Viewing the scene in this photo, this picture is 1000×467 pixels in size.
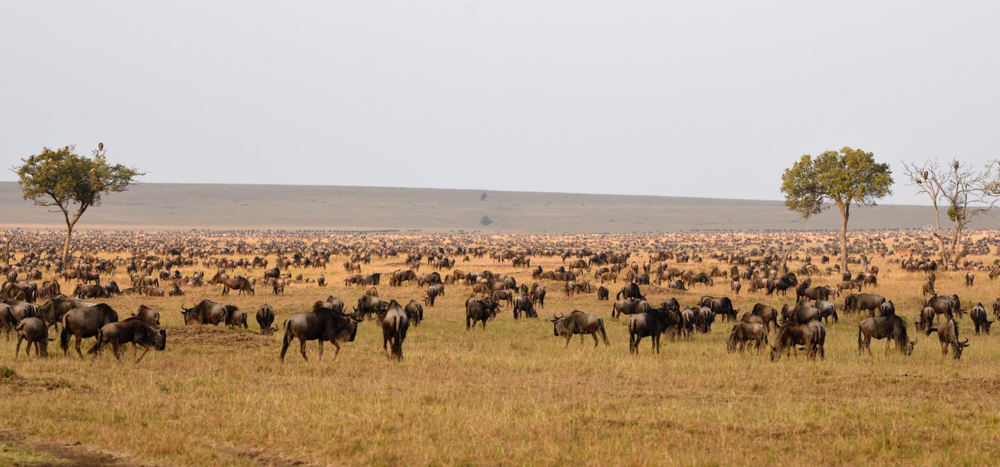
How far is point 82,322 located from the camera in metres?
17.1

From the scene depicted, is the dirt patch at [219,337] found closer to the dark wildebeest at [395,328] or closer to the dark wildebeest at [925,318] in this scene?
the dark wildebeest at [395,328]

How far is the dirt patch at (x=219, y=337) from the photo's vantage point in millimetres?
19078

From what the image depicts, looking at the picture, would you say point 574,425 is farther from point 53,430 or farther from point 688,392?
point 53,430

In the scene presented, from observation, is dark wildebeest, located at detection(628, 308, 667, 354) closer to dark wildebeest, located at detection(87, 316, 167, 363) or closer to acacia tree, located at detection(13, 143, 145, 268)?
dark wildebeest, located at detection(87, 316, 167, 363)

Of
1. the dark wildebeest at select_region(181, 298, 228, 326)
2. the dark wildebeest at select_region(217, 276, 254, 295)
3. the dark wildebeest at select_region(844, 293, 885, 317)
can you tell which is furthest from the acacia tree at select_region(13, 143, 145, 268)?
the dark wildebeest at select_region(844, 293, 885, 317)

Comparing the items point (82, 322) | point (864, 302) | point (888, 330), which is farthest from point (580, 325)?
point (864, 302)

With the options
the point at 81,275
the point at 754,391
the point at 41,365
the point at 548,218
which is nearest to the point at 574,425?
the point at 754,391

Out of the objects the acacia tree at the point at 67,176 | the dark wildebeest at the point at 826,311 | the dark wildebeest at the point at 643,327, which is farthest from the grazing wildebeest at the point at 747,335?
the acacia tree at the point at 67,176

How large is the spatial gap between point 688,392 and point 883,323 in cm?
772

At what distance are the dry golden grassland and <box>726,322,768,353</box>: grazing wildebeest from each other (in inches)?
15.8

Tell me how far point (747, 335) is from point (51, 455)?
14.3 meters

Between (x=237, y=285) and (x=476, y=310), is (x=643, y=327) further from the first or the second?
(x=237, y=285)

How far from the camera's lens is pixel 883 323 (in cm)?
1959

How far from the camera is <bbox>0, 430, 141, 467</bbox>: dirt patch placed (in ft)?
30.7
